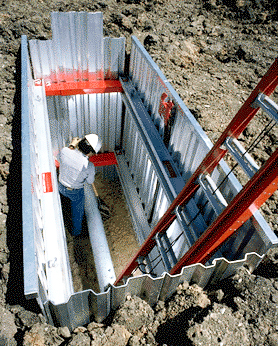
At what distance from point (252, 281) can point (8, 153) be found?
11.6ft

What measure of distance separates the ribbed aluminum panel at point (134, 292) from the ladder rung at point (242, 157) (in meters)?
0.82

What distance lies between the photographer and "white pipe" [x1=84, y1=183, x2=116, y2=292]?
192 inches

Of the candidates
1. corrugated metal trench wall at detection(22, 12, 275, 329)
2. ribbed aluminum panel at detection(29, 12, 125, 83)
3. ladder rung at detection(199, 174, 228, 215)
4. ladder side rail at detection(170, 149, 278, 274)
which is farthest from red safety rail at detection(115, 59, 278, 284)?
ribbed aluminum panel at detection(29, 12, 125, 83)

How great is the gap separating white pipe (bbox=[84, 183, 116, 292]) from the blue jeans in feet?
0.84

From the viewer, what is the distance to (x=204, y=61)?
7328 millimetres

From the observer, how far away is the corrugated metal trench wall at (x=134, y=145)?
2627 millimetres

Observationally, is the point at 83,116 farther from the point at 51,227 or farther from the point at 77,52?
the point at 51,227

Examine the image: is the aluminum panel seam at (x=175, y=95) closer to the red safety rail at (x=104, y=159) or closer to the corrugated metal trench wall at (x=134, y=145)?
the corrugated metal trench wall at (x=134, y=145)

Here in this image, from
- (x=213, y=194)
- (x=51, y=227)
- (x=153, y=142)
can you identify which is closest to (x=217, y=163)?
(x=213, y=194)

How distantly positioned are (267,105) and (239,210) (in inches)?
37.8

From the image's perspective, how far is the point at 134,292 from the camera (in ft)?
8.98

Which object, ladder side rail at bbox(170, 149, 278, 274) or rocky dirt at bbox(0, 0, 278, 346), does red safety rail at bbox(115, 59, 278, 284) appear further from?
rocky dirt at bbox(0, 0, 278, 346)

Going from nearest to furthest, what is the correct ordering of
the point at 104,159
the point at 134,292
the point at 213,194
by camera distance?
the point at 134,292 → the point at 213,194 → the point at 104,159

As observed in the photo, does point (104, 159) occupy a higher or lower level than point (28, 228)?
lower
